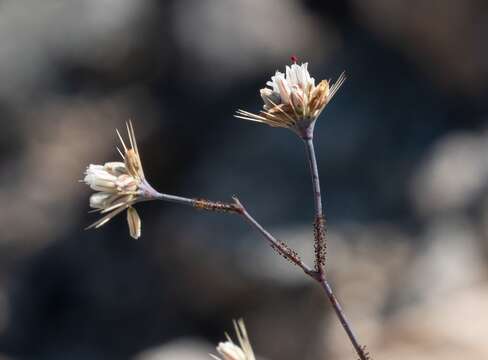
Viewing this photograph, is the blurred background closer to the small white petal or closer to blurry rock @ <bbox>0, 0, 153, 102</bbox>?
blurry rock @ <bbox>0, 0, 153, 102</bbox>

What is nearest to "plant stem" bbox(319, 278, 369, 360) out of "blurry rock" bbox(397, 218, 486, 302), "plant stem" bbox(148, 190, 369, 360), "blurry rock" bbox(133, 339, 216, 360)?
"plant stem" bbox(148, 190, 369, 360)

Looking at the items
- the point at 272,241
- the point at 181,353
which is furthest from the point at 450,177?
the point at 272,241

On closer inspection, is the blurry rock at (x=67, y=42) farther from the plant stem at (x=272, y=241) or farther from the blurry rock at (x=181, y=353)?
the plant stem at (x=272, y=241)

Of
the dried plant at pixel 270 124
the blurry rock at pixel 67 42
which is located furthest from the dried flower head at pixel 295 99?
the blurry rock at pixel 67 42

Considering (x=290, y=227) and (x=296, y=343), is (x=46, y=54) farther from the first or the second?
(x=296, y=343)

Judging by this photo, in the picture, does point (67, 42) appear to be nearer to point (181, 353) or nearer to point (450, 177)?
point (181, 353)

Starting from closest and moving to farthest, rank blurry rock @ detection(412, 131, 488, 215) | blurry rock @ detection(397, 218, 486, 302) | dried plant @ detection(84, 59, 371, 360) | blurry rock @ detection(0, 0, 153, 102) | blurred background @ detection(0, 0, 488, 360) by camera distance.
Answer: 1. dried plant @ detection(84, 59, 371, 360)
2. blurry rock @ detection(397, 218, 486, 302)
3. blurred background @ detection(0, 0, 488, 360)
4. blurry rock @ detection(412, 131, 488, 215)
5. blurry rock @ detection(0, 0, 153, 102)
